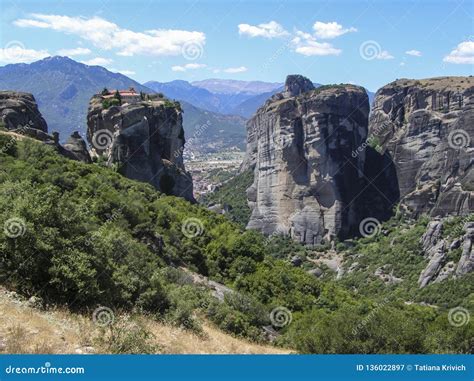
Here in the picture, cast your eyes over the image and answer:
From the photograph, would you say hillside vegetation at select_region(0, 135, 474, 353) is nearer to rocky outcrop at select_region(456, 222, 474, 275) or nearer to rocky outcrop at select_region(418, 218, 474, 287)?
rocky outcrop at select_region(456, 222, 474, 275)

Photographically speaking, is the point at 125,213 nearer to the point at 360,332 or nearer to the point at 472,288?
the point at 360,332

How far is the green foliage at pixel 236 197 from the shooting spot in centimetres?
11530

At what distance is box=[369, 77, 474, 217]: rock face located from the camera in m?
82.1

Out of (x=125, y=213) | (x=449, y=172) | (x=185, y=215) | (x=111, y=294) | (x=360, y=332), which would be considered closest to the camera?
(x=360, y=332)

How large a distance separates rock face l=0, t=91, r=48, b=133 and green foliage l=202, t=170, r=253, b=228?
7058 cm

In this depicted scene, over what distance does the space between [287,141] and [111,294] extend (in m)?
85.1

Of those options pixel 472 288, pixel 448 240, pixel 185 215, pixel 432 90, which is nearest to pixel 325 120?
pixel 432 90

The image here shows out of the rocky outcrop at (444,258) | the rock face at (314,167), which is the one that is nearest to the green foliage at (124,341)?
the rocky outcrop at (444,258)

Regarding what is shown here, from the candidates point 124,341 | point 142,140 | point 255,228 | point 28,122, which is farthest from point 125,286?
point 255,228

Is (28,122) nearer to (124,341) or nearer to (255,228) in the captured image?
(124,341)

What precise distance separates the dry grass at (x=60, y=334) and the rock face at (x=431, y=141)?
248ft

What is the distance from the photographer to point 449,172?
84.3m

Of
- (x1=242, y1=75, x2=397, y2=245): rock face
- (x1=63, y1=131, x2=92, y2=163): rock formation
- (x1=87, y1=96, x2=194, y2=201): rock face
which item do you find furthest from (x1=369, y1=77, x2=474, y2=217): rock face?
(x1=63, y1=131, x2=92, y2=163): rock formation

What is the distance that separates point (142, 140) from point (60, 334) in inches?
1498
